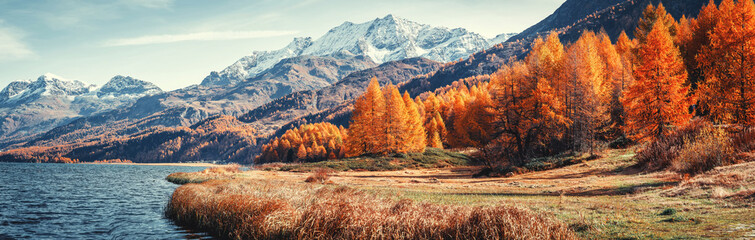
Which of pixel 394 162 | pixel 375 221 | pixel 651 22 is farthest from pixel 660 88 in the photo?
pixel 651 22

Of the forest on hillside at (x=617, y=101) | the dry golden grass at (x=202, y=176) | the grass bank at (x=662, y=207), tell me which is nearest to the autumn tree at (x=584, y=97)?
the forest on hillside at (x=617, y=101)

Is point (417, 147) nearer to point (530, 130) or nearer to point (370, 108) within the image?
point (370, 108)

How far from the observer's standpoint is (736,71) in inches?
1177

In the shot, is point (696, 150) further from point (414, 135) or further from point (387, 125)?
point (414, 135)

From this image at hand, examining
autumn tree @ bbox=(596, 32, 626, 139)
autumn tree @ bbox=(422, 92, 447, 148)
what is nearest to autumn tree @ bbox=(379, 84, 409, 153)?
autumn tree @ bbox=(422, 92, 447, 148)

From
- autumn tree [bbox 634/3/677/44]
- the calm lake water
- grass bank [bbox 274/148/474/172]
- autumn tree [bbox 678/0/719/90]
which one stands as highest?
autumn tree [bbox 634/3/677/44]

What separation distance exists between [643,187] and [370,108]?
2014 inches

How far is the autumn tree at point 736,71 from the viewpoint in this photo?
96.0ft

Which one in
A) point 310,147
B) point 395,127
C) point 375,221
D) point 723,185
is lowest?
point 310,147

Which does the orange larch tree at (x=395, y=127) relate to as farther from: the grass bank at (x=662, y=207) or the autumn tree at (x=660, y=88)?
the grass bank at (x=662, y=207)

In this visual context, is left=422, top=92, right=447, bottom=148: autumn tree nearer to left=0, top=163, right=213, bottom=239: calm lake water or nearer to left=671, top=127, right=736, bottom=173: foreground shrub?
left=671, top=127, right=736, bottom=173: foreground shrub

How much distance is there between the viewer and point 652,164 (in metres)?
28.4

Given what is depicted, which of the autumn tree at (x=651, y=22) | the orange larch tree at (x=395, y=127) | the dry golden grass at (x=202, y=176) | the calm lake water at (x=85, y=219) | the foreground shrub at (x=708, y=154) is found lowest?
the dry golden grass at (x=202, y=176)

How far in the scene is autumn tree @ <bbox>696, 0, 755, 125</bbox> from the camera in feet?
96.0
